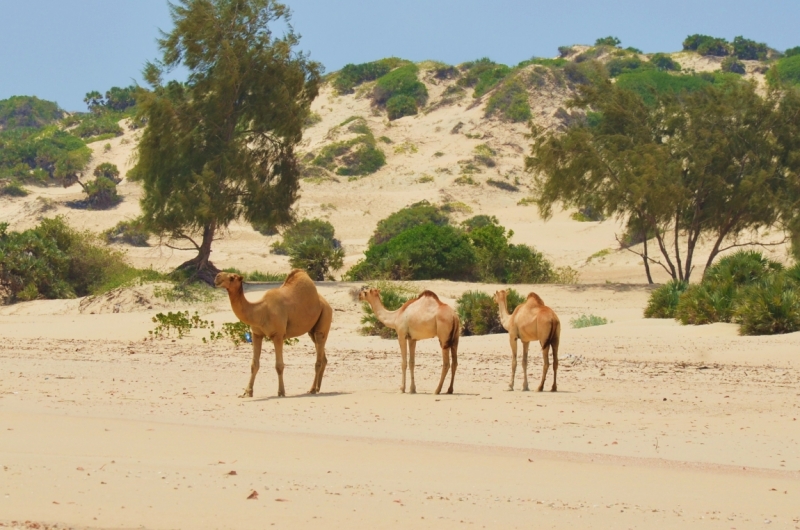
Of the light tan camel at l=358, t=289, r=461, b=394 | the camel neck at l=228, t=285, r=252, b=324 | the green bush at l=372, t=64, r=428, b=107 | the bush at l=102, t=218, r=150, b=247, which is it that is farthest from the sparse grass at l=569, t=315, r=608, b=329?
the green bush at l=372, t=64, r=428, b=107

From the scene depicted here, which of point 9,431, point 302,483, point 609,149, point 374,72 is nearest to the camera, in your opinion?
point 302,483

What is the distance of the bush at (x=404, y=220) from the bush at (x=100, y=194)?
14.7 meters

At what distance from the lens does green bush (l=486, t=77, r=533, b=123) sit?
238ft

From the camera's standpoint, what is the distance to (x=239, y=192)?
31.8 meters

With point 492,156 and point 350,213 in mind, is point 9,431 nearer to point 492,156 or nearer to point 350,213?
point 350,213

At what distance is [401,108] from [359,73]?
11846 mm

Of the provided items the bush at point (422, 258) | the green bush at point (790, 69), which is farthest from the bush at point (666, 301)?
the green bush at point (790, 69)

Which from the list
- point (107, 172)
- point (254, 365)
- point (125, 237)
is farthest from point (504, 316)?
point (107, 172)

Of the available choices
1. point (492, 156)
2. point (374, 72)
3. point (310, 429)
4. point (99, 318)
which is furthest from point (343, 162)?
point (310, 429)

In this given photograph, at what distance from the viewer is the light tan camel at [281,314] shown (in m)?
13.8

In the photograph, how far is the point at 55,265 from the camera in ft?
106

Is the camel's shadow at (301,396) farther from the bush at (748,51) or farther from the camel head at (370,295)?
the bush at (748,51)

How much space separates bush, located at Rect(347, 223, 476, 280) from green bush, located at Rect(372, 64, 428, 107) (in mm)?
47660

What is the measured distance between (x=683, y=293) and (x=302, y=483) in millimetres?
15349
